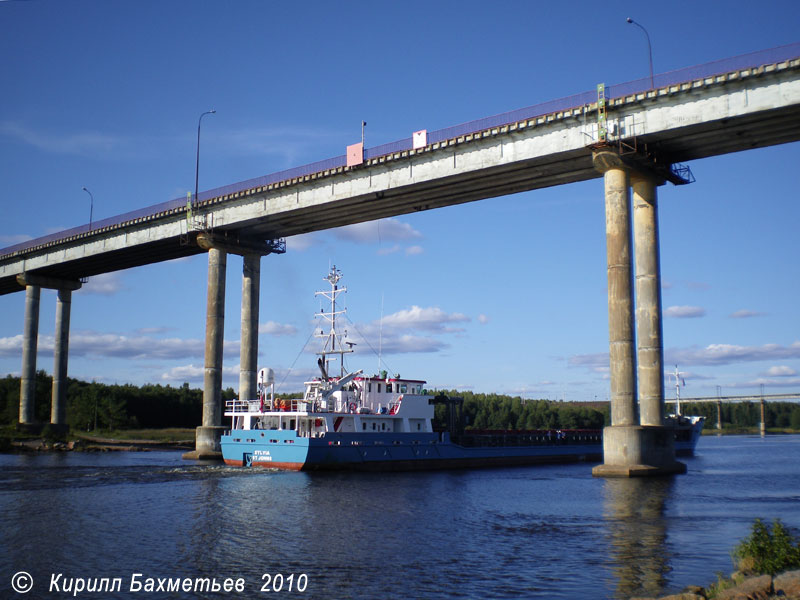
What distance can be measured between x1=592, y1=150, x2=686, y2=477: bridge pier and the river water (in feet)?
5.58

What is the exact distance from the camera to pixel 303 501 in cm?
3047

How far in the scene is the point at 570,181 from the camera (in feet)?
158

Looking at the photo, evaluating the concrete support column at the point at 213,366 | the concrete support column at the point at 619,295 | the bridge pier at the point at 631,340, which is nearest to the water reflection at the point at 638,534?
the bridge pier at the point at 631,340

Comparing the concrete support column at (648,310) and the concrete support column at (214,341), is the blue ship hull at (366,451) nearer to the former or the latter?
the concrete support column at (214,341)

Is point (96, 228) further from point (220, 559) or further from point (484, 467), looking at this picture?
point (220, 559)

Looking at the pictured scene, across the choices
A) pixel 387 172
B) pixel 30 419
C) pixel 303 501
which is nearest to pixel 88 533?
pixel 303 501

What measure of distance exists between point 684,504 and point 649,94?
22.1 m

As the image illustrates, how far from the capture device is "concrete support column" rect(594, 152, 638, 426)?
3969 centimetres

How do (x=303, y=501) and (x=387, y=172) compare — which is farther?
(x=387, y=172)

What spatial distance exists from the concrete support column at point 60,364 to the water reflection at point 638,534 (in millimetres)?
62638

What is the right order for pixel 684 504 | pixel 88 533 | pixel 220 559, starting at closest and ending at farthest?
pixel 220 559 → pixel 88 533 → pixel 684 504

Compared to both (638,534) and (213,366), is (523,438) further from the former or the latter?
(638,534)

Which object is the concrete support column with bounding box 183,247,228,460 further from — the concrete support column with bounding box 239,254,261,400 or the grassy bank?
the grassy bank

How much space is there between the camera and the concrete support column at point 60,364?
257ft
